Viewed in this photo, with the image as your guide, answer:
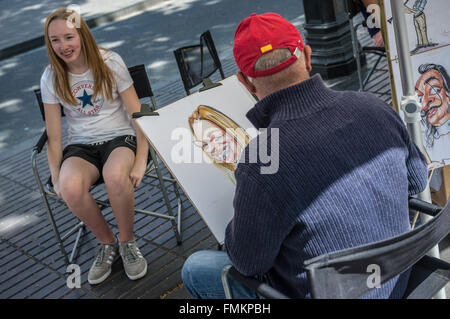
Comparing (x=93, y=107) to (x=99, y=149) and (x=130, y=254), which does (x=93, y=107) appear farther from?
(x=130, y=254)

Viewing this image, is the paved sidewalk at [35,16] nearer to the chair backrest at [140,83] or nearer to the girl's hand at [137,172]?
the chair backrest at [140,83]

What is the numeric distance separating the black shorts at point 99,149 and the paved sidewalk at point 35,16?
22.2 ft

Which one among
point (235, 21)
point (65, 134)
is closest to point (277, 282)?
point (65, 134)

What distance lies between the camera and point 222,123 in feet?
8.08

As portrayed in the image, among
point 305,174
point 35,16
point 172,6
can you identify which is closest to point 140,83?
point 305,174

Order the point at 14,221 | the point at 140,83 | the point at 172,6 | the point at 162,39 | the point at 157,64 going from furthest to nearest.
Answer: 1. the point at 172,6
2. the point at 162,39
3. the point at 157,64
4. the point at 14,221
5. the point at 140,83

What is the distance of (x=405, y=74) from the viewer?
186cm

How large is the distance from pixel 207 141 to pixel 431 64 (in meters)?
1.05

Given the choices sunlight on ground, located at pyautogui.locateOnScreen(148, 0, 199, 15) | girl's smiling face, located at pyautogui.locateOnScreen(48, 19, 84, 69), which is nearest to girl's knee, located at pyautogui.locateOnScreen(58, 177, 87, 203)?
girl's smiling face, located at pyautogui.locateOnScreen(48, 19, 84, 69)

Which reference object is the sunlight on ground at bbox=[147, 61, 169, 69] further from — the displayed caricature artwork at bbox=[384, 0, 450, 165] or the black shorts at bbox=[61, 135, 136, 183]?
the displayed caricature artwork at bbox=[384, 0, 450, 165]

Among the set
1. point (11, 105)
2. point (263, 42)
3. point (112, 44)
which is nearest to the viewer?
point (263, 42)

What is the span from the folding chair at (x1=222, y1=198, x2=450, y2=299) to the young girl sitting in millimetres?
1432

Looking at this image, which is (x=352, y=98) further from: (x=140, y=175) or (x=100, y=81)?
(x=100, y=81)

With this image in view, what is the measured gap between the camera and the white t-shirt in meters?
3.12
